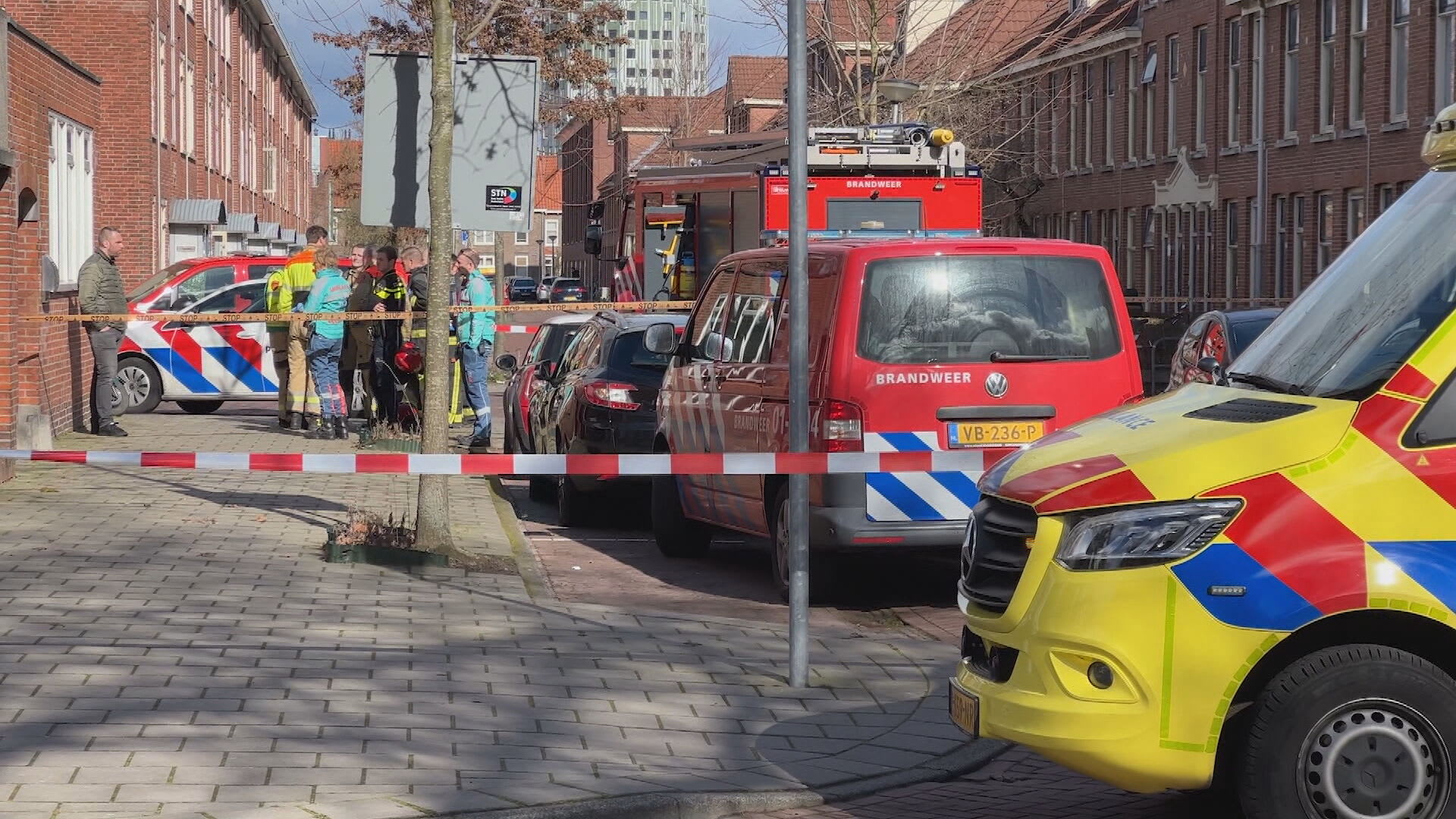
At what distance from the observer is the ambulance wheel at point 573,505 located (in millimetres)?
13430

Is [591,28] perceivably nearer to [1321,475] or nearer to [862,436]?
[862,436]

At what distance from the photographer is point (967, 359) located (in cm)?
923

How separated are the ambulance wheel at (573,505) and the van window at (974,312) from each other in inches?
180

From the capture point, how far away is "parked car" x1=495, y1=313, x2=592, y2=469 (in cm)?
1611

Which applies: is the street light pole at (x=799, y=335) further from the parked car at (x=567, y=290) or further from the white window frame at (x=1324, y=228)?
the parked car at (x=567, y=290)

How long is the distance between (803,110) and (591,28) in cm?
2720

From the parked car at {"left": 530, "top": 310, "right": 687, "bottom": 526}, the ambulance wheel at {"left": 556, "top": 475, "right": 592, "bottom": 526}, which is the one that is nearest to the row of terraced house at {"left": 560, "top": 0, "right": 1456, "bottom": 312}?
the parked car at {"left": 530, "top": 310, "right": 687, "bottom": 526}

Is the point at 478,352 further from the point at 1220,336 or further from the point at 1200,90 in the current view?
the point at 1200,90

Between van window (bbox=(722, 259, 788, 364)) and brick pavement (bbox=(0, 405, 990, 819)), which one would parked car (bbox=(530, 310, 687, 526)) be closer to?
van window (bbox=(722, 259, 788, 364))

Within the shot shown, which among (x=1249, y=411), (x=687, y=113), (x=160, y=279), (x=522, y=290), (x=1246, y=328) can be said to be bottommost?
(x=1249, y=411)

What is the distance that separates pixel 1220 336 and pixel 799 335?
6870 mm

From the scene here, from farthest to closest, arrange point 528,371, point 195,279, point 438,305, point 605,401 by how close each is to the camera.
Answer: point 195,279 < point 528,371 < point 605,401 < point 438,305

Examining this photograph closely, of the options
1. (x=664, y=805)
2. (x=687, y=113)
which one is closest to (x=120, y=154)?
(x=687, y=113)

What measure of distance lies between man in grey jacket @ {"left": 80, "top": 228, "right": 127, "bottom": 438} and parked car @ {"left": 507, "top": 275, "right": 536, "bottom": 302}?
2458 inches
